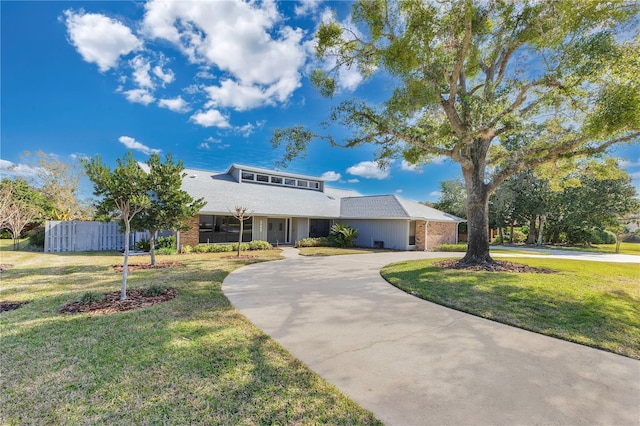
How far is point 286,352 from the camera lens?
3.54 meters

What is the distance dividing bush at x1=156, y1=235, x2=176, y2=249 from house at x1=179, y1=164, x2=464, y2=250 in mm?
1176

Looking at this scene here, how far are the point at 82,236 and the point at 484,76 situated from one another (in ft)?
67.8

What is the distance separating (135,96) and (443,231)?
2179cm

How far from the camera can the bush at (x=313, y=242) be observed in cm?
1880

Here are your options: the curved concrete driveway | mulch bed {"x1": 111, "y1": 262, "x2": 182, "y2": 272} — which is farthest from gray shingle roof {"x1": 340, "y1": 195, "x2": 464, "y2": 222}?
the curved concrete driveway

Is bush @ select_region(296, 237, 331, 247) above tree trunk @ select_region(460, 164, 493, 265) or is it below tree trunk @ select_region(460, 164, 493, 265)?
below

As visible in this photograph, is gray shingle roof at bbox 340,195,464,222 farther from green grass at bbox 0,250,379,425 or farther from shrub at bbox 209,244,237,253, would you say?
green grass at bbox 0,250,379,425

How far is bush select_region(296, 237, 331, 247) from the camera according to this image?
18.8 meters

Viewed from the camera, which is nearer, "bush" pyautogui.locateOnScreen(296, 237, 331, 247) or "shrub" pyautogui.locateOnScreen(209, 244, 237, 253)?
"shrub" pyautogui.locateOnScreen(209, 244, 237, 253)

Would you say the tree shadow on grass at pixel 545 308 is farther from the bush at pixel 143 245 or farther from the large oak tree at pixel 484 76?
the bush at pixel 143 245

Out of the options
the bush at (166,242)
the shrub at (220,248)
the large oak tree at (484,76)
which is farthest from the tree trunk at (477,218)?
the bush at (166,242)

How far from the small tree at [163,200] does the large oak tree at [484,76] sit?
3.94 m

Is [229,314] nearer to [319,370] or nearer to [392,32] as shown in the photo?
[319,370]

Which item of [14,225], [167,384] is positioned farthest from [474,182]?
[14,225]
